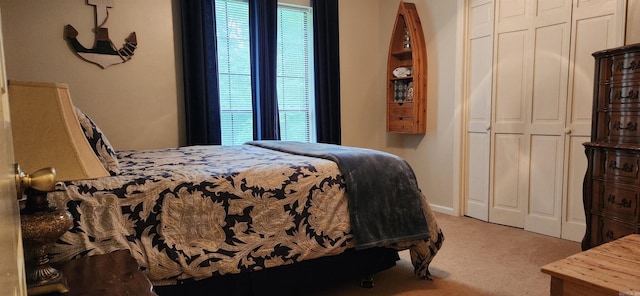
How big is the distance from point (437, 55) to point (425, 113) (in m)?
0.58

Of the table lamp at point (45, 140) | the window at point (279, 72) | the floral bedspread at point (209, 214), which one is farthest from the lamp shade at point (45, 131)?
the window at point (279, 72)

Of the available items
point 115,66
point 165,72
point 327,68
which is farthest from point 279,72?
point 115,66

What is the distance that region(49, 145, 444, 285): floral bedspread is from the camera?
150 cm

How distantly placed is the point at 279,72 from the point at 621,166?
2.89m

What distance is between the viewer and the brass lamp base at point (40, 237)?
92cm

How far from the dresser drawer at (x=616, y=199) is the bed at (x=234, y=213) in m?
1.00

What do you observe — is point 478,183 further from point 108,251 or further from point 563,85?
point 108,251

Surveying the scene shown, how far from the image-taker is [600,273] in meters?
1.30

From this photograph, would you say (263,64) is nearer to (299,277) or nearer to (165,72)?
(165,72)

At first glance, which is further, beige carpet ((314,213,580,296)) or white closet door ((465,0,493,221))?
white closet door ((465,0,493,221))

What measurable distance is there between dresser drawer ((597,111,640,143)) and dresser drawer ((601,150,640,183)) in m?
0.08

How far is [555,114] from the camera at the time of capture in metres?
3.13

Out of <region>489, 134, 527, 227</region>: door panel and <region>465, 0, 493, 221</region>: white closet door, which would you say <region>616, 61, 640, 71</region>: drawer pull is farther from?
<region>465, 0, 493, 221</region>: white closet door

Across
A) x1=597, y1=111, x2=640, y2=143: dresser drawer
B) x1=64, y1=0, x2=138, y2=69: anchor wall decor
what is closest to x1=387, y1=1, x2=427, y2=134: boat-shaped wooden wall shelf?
x1=597, y1=111, x2=640, y2=143: dresser drawer
